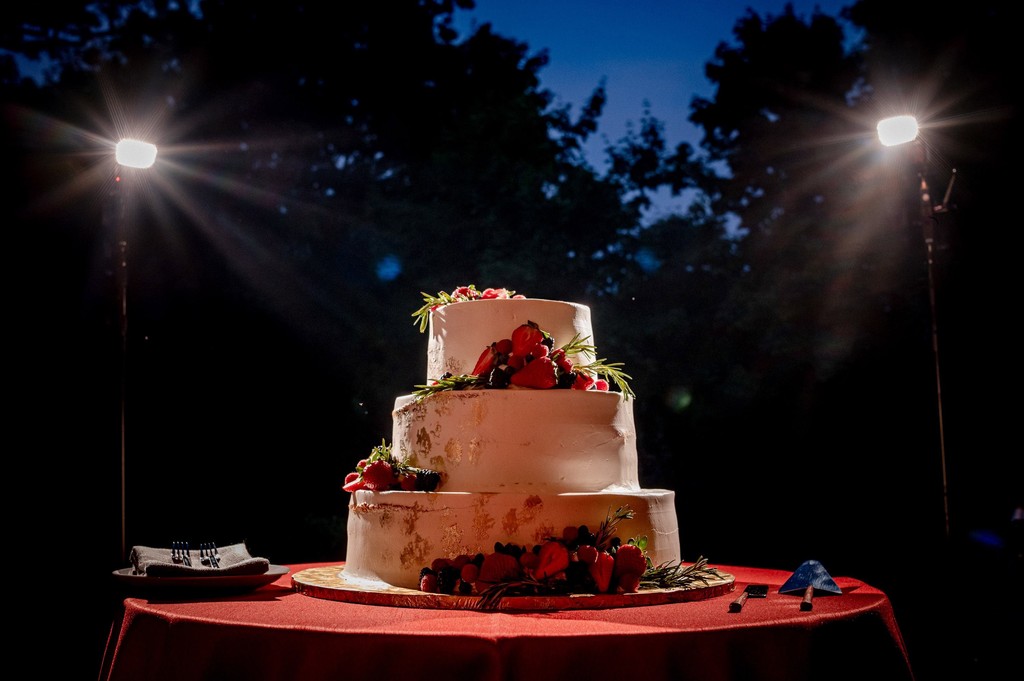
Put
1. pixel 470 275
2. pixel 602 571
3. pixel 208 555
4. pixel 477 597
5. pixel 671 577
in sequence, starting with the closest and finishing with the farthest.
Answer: pixel 477 597
pixel 602 571
pixel 671 577
pixel 208 555
pixel 470 275

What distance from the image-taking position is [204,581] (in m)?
3.80

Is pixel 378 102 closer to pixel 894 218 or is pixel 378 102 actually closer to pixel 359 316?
pixel 359 316

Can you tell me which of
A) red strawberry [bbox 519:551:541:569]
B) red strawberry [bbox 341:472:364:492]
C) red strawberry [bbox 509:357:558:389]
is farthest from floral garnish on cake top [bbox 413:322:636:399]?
red strawberry [bbox 519:551:541:569]

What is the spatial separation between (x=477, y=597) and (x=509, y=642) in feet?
2.84

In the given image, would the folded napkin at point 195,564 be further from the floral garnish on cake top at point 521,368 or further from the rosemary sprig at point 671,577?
the rosemary sprig at point 671,577

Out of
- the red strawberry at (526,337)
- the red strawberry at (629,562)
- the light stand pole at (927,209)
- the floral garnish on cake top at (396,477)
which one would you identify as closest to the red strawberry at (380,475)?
the floral garnish on cake top at (396,477)

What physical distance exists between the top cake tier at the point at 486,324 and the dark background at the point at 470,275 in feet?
17.0

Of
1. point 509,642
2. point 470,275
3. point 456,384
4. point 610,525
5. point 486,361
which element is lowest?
point 509,642

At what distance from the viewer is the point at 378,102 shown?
16969 mm

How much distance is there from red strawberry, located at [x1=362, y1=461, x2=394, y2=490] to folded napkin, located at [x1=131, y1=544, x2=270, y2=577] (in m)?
0.60

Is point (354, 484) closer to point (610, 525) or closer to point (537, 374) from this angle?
point (537, 374)

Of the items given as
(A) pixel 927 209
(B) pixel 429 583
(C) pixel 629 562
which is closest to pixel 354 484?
(B) pixel 429 583

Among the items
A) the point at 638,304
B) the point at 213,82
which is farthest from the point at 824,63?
the point at 213,82

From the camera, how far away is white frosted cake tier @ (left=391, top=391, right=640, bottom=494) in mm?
4137
